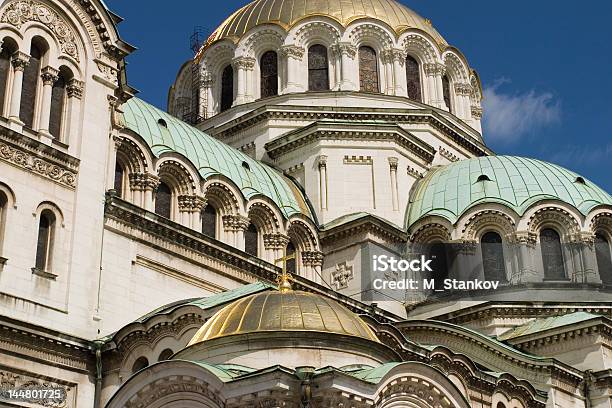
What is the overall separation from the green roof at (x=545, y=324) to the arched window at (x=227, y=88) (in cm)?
1443

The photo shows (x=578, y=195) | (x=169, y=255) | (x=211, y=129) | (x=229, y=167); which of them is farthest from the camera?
(x=211, y=129)

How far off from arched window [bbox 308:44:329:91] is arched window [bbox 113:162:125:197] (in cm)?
1271

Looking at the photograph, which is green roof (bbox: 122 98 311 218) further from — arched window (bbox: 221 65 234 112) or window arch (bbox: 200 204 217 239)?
arched window (bbox: 221 65 234 112)

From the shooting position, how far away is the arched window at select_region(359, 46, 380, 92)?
131 ft

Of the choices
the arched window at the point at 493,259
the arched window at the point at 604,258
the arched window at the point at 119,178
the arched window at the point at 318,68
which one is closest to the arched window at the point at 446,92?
the arched window at the point at 318,68

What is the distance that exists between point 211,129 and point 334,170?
6358mm

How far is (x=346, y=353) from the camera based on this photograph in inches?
776

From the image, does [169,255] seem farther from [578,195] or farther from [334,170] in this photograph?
[578,195]

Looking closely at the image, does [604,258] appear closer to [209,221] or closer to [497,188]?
[497,188]

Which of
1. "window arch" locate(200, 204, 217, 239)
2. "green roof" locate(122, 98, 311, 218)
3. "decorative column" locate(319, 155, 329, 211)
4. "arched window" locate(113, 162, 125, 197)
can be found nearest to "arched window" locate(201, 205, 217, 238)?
"window arch" locate(200, 204, 217, 239)

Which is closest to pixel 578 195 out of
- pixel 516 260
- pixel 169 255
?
pixel 516 260

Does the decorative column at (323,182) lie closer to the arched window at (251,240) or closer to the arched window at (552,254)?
the arched window at (251,240)

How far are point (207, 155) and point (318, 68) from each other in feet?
31.6

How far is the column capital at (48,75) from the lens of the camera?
2514 centimetres
